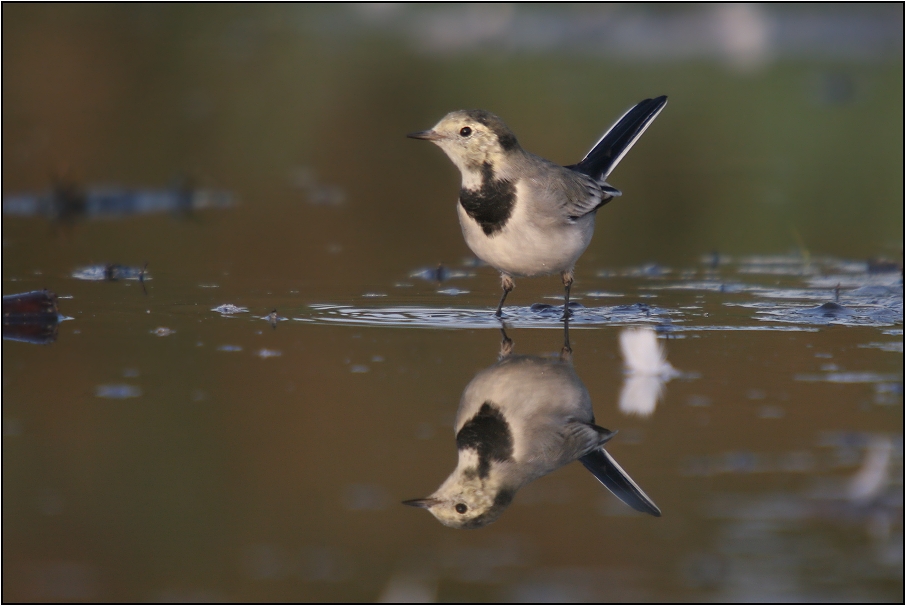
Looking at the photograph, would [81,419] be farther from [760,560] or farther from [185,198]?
[185,198]

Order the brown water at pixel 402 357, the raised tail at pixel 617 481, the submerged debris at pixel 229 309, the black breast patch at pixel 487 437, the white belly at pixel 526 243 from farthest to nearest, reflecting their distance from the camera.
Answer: the submerged debris at pixel 229 309
the white belly at pixel 526 243
the black breast patch at pixel 487 437
the raised tail at pixel 617 481
the brown water at pixel 402 357

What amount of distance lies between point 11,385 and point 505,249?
2.44 meters

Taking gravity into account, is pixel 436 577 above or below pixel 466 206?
below

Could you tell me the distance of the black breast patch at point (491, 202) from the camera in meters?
6.24

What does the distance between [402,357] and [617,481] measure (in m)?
1.78

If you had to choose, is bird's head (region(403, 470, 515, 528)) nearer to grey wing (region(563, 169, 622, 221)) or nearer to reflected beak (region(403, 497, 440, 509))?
reflected beak (region(403, 497, 440, 509))

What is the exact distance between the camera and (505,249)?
623 cm

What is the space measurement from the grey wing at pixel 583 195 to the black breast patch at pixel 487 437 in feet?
6.97

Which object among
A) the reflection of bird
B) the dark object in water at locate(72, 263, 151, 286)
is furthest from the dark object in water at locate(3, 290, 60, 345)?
the reflection of bird

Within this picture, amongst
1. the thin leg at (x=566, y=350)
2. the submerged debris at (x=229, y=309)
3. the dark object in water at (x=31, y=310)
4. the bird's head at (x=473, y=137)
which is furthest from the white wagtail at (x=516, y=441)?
the dark object in water at (x=31, y=310)

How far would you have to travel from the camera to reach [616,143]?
7.68 m

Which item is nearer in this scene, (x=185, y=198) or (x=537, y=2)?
(x=185, y=198)

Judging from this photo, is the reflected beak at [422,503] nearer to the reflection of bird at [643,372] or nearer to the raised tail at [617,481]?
the raised tail at [617,481]

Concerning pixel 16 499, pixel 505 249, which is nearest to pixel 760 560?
pixel 16 499
